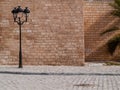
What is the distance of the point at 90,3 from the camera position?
25125 mm

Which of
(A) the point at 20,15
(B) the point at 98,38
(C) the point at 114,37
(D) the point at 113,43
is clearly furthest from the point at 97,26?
(A) the point at 20,15

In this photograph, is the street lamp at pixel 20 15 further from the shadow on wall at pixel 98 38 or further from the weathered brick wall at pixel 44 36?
the shadow on wall at pixel 98 38

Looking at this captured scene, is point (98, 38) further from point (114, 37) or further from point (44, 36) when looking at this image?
point (44, 36)

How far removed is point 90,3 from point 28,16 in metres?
5.04

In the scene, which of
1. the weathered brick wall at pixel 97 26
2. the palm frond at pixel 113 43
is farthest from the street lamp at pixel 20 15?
the weathered brick wall at pixel 97 26

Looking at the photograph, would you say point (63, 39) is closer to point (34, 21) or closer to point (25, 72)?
point (34, 21)

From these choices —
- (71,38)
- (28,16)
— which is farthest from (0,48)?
(71,38)

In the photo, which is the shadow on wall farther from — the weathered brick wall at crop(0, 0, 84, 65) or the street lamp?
the street lamp

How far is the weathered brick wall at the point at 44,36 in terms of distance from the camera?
70.2 feet

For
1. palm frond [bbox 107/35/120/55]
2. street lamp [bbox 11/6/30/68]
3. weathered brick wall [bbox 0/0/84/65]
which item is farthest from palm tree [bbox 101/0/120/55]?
street lamp [bbox 11/6/30/68]

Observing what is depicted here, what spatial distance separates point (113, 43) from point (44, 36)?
13.2 feet

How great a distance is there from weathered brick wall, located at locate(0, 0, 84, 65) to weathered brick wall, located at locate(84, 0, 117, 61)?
3.67 m

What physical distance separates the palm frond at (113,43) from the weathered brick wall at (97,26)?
3.83 feet

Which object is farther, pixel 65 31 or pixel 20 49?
pixel 65 31
